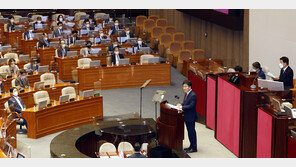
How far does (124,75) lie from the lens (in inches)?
615

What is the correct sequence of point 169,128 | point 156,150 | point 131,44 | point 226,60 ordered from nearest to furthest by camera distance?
point 156,150
point 169,128
point 226,60
point 131,44

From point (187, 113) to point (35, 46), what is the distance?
10.5 m

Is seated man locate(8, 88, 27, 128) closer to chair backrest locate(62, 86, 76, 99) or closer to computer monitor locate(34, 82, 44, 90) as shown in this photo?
computer monitor locate(34, 82, 44, 90)

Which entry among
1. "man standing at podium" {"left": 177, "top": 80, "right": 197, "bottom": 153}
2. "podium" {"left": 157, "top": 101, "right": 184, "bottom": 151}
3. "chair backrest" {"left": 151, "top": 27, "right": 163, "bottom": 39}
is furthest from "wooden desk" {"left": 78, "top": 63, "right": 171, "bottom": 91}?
"man standing at podium" {"left": 177, "top": 80, "right": 197, "bottom": 153}

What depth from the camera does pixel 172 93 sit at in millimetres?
15062

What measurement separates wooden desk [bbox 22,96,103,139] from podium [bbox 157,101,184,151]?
3.00 metres

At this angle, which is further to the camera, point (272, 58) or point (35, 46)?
point (35, 46)

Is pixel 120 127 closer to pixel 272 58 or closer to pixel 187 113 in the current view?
pixel 187 113

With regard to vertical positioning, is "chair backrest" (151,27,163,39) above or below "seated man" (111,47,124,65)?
above

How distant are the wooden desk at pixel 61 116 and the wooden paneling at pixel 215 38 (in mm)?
5636

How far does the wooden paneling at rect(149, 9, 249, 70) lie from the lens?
15.8 metres

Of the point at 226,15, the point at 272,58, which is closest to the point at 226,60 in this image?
the point at 226,15

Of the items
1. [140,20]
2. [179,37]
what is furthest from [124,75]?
[140,20]

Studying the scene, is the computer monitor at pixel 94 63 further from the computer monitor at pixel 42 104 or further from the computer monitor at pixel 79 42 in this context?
the computer monitor at pixel 42 104
